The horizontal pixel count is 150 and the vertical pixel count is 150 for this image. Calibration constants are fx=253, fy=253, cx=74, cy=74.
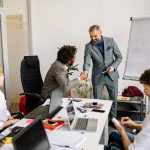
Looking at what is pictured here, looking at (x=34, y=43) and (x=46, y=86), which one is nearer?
(x=46, y=86)

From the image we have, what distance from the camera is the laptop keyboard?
7.00 ft

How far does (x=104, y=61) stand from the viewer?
3809 millimetres

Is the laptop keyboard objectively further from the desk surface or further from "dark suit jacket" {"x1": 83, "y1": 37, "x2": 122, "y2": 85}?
"dark suit jacket" {"x1": 83, "y1": 37, "x2": 122, "y2": 85}

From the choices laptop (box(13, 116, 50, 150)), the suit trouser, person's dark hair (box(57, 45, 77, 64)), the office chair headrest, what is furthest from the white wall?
laptop (box(13, 116, 50, 150))

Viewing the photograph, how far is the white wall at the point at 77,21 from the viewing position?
14.5ft

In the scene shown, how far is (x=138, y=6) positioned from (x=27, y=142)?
11.7 ft

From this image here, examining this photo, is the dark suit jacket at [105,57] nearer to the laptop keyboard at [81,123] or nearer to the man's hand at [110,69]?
the man's hand at [110,69]

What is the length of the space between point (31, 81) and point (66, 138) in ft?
5.59

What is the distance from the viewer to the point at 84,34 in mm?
4660

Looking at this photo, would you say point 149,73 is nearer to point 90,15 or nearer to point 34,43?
point 90,15

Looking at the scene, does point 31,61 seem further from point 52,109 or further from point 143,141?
point 143,141

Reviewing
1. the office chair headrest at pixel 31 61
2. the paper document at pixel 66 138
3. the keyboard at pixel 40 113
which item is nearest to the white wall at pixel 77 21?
the office chair headrest at pixel 31 61

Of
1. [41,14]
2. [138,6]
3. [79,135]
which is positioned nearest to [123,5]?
[138,6]

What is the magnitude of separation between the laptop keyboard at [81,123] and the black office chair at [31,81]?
1007 millimetres
